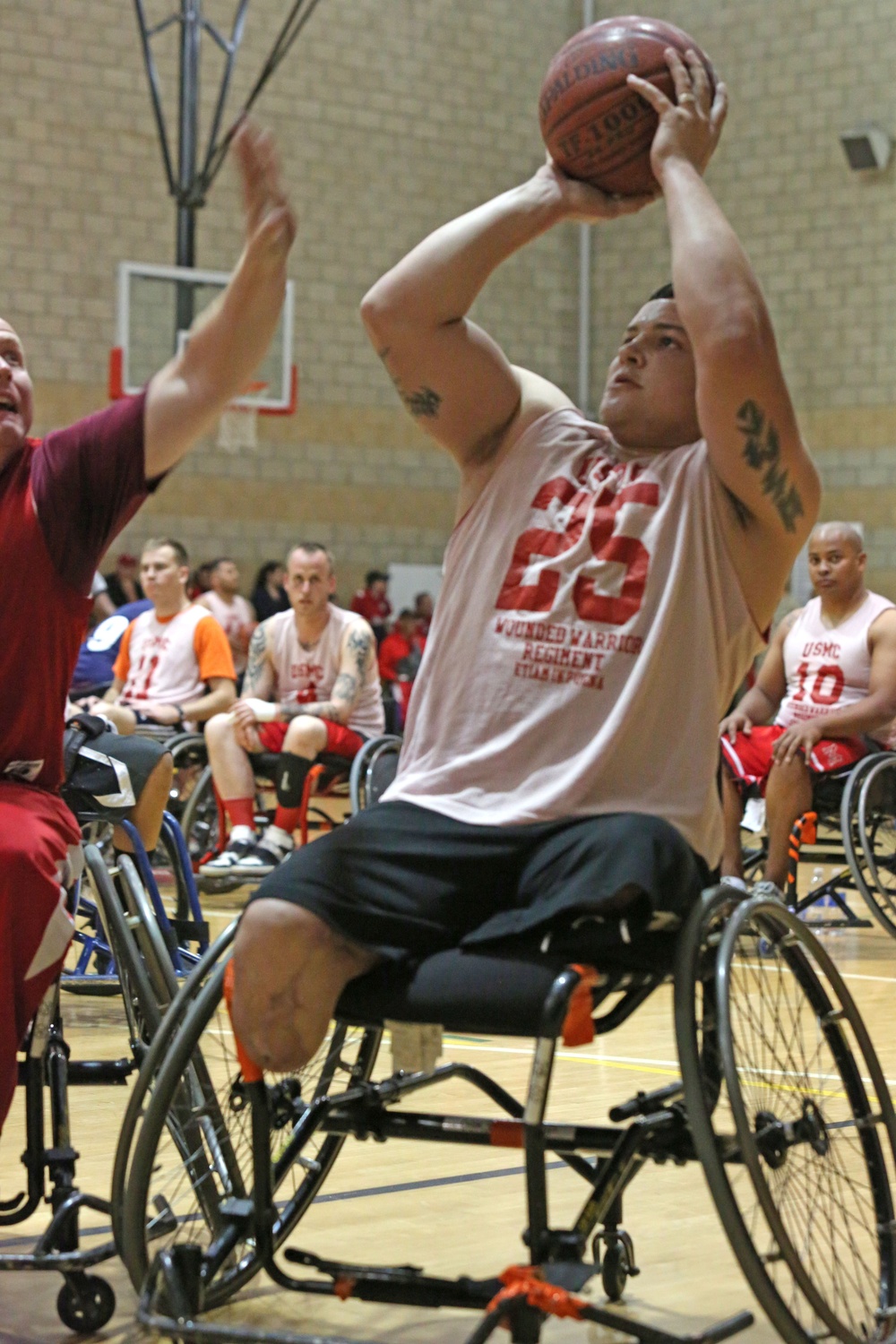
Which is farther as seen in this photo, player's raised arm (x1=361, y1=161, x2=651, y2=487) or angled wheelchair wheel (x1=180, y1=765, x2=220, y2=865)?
angled wheelchair wheel (x1=180, y1=765, x2=220, y2=865)

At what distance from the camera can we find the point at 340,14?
13.5 meters

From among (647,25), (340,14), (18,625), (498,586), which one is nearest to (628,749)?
(498,586)

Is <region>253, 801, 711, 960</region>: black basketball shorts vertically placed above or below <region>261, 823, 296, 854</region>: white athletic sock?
above

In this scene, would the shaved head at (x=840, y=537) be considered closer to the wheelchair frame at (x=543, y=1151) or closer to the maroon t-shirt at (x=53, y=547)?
the wheelchair frame at (x=543, y=1151)

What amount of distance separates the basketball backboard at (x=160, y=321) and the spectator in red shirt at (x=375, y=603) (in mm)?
1896

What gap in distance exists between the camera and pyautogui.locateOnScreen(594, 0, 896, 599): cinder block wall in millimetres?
12992

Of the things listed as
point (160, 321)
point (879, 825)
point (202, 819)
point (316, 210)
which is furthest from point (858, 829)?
point (316, 210)

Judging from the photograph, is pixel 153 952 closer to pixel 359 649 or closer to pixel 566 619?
pixel 566 619

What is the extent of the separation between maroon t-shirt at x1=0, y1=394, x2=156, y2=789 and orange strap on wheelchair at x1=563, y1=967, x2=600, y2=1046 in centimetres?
81

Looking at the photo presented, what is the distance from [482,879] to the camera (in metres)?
2.04

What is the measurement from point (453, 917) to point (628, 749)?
288 mm

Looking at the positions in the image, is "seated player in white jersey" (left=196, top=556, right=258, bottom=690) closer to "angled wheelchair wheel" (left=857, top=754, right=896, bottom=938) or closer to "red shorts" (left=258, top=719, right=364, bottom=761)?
"red shorts" (left=258, top=719, right=364, bottom=761)

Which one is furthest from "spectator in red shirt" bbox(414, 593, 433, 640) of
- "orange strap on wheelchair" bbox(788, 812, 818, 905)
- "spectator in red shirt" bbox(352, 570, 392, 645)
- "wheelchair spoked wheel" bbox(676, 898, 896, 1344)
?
"wheelchair spoked wheel" bbox(676, 898, 896, 1344)

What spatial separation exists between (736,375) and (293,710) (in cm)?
463
